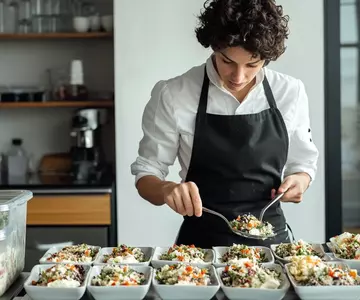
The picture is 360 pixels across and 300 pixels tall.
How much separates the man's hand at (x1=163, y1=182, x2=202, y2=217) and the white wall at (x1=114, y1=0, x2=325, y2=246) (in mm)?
1493

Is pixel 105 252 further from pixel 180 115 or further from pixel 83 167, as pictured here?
pixel 83 167

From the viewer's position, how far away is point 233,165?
80.1 inches

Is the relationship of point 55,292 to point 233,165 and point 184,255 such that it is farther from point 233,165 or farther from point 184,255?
point 233,165

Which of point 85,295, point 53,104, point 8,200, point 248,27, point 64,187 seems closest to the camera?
point 85,295

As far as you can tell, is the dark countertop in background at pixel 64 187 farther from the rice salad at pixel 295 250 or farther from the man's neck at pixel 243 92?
the rice salad at pixel 295 250

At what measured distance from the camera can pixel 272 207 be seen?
2090 millimetres

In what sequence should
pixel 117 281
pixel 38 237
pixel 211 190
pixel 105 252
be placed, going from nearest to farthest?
pixel 117 281 → pixel 105 252 → pixel 211 190 → pixel 38 237

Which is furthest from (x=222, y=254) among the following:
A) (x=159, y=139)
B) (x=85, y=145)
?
(x=85, y=145)

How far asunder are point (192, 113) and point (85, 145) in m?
1.57

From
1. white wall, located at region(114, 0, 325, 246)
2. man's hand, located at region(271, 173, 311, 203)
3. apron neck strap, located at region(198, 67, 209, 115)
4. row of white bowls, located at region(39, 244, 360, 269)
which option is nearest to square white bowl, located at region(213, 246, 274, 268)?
row of white bowls, located at region(39, 244, 360, 269)

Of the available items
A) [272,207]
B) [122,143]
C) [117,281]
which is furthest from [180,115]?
[122,143]

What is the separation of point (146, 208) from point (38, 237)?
0.59 m

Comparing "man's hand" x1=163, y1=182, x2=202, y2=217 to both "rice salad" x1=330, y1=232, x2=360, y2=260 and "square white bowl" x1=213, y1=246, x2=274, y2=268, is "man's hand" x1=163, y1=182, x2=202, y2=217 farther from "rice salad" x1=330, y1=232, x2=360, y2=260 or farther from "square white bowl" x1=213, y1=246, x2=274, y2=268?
"rice salad" x1=330, y1=232, x2=360, y2=260

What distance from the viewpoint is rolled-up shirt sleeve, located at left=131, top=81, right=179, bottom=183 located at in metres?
2.06
